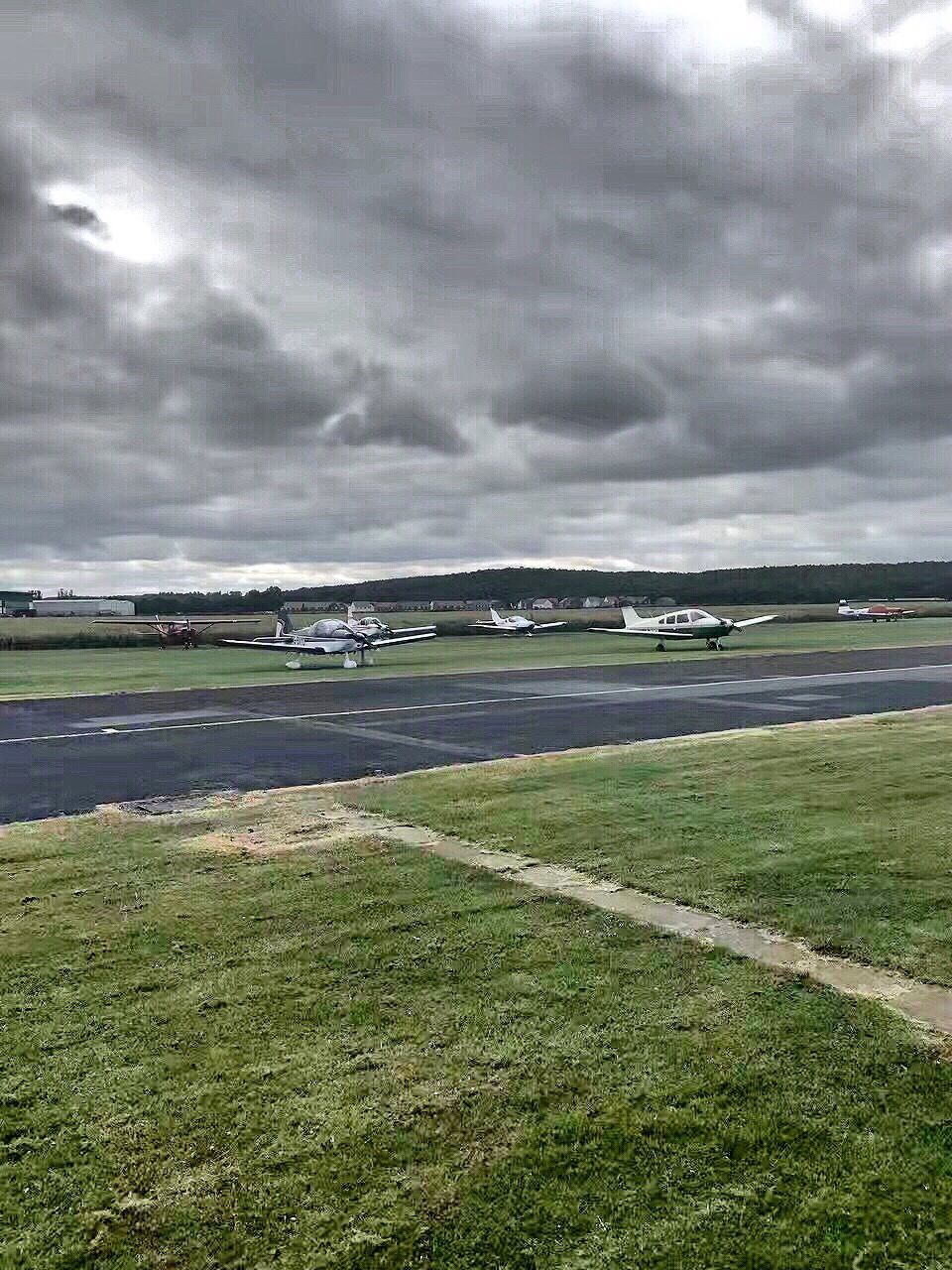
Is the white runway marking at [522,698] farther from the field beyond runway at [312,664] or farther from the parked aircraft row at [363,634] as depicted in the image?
the parked aircraft row at [363,634]

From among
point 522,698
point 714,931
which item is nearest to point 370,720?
point 522,698

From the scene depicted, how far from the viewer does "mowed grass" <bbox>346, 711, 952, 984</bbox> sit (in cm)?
597

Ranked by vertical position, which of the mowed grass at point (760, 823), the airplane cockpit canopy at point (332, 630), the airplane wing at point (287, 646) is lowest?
the mowed grass at point (760, 823)

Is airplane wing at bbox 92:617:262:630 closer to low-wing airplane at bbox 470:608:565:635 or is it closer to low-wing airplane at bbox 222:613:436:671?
low-wing airplane at bbox 222:613:436:671

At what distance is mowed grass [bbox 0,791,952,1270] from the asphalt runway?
6.50 m

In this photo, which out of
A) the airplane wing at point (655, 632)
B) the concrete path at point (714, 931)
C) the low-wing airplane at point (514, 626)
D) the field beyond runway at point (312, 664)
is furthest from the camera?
the low-wing airplane at point (514, 626)

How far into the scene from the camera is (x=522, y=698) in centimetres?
2311

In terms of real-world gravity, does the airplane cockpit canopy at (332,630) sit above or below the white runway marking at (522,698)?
above

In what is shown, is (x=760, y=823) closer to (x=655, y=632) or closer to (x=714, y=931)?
(x=714, y=931)

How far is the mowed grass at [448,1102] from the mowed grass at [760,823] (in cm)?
114

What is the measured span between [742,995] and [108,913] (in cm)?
462

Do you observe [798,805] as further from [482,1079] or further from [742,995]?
[482,1079]

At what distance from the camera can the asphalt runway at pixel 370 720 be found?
12.9 meters

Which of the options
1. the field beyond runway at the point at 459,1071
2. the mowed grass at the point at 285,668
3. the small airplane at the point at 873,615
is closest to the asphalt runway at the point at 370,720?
the mowed grass at the point at 285,668
